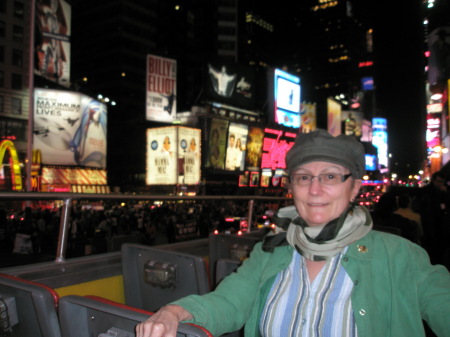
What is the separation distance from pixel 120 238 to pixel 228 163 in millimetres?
32711

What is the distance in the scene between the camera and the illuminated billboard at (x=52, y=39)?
32.4 metres

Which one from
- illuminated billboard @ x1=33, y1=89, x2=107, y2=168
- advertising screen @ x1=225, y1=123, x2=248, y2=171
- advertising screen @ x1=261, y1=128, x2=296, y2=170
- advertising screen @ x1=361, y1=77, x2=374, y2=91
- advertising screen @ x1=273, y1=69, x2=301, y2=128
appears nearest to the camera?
illuminated billboard @ x1=33, y1=89, x2=107, y2=168

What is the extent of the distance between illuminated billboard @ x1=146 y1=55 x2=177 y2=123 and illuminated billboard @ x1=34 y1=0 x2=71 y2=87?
793 centimetres

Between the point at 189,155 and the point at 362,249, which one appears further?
the point at 189,155

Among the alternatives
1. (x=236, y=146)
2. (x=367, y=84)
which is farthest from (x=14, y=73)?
(x=367, y=84)

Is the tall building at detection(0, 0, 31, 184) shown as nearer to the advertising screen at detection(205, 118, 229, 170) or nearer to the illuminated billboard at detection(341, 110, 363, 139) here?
the advertising screen at detection(205, 118, 229, 170)

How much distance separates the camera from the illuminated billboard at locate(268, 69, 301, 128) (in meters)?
41.8

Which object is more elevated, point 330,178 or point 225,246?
point 330,178

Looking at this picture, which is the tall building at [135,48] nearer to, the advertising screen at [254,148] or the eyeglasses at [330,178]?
the advertising screen at [254,148]

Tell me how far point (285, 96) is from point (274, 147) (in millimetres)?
6113

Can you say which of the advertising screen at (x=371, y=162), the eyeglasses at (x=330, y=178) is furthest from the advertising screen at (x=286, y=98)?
the eyeglasses at (x=330, y=178)

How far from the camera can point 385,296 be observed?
2002mm

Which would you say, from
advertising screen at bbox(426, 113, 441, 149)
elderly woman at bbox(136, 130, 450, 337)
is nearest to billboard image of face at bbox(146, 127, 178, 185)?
advertising screen at bbox(426, 113, 441, 149)

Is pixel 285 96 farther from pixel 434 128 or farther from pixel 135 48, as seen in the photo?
pixel 135 48
